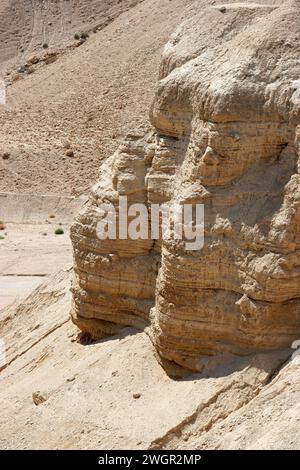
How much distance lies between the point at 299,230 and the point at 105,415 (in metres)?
3.21

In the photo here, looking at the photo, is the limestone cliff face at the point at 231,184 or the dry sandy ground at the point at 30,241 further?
the dry sandy ground at the point at 30,241

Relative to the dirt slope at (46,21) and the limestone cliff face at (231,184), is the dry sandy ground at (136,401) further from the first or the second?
the dirt slope at (46,21)

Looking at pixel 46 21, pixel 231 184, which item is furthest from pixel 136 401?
pixel 46 21

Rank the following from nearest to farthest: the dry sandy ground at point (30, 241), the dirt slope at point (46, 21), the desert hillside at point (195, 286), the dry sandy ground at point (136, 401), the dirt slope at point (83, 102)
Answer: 1. the dry sandy ground at point (136, 401)
2. the desert hillside at point (195, 286)
3. the dry sandy ground at point (30, 241)
4. the dirt slope at point (83, 102)
5. the dirt slope at point (46, 21)

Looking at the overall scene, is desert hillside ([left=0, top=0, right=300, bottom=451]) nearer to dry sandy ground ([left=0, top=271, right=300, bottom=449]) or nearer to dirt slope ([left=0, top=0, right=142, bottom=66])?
dry sandy ground ([left=0, top=271, right=300, bottom=449])

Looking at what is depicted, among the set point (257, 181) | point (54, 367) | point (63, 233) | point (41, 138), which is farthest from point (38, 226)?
point (257, 181)

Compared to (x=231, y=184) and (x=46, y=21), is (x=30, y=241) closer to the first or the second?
(x=231, y=184)

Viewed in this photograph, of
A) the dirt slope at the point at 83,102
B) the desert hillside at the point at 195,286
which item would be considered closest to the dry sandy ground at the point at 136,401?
the desert hillside at the point at 195,286

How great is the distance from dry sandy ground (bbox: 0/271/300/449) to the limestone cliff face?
374 mm

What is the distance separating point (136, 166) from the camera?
1370 centimetres

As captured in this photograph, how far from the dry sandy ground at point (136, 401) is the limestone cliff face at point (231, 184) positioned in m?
0.37

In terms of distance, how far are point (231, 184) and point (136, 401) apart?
2.80m

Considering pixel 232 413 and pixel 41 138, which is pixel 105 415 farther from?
pixel 41 138

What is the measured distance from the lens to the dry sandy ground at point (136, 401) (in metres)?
11.1
